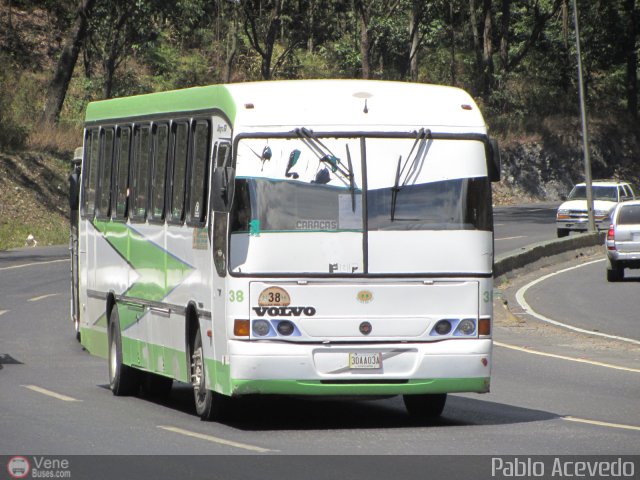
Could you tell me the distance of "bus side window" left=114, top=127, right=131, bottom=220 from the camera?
16.1m

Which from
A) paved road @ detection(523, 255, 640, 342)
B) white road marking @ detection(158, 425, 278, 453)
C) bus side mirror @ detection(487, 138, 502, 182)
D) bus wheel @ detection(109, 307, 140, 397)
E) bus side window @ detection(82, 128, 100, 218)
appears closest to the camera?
white road marking @ detection(158, 425, 278, 453)

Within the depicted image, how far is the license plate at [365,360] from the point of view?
1231cm

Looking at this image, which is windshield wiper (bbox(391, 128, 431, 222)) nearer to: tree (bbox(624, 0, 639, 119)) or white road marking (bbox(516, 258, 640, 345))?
white road marking (bbox(516, 258, 640, 345))

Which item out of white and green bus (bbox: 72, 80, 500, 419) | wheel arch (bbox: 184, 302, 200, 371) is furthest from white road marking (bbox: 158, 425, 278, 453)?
wheel arch (bbox: 184, 302, 200, 371)

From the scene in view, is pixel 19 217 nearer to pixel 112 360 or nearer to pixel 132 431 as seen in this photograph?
pixel 112 360

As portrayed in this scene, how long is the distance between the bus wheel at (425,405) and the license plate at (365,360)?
1.32 metres

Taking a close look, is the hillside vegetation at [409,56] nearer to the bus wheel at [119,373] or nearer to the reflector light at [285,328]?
the bus wheel at [119,373]

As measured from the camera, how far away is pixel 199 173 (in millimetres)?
13453

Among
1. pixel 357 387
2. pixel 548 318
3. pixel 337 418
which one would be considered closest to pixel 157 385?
pixel 337 418

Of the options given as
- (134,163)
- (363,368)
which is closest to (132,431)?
(363,368)

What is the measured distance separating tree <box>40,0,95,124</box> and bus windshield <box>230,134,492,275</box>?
43059mm

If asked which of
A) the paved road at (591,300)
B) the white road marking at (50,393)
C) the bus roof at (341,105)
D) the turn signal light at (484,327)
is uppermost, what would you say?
the bus roof at (341,105)

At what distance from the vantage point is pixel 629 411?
45.6ft
